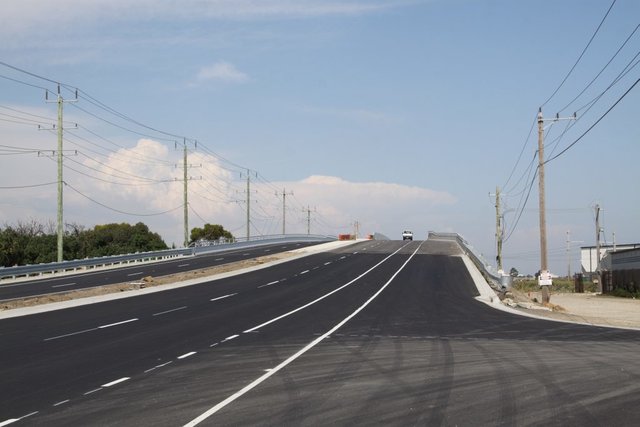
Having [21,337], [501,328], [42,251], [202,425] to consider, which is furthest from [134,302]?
[42,251]

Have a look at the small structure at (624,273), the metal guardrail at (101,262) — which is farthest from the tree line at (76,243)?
the small structure at (624,273)

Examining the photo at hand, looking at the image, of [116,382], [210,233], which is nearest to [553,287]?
[116,382]

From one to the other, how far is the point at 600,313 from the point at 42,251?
78.1 metres

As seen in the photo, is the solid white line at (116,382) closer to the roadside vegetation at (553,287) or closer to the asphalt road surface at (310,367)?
the asphalt road surface at (310,367)

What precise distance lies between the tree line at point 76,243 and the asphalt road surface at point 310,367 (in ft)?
220

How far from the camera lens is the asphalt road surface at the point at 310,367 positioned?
33.7 feet

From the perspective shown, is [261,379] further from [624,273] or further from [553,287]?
[553,287]

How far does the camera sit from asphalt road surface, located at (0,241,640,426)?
33.7ft

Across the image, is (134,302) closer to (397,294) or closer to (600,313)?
(397,294)

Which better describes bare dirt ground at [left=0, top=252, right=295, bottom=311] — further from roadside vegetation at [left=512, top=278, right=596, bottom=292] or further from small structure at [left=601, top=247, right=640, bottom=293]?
roadside vegetation at [left=512, top=278, right=596, bottom=292]

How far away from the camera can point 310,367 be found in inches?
576

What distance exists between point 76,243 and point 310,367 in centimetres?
10715

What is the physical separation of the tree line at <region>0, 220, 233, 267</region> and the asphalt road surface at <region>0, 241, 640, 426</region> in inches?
2643

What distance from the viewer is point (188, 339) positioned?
20.0 metres
